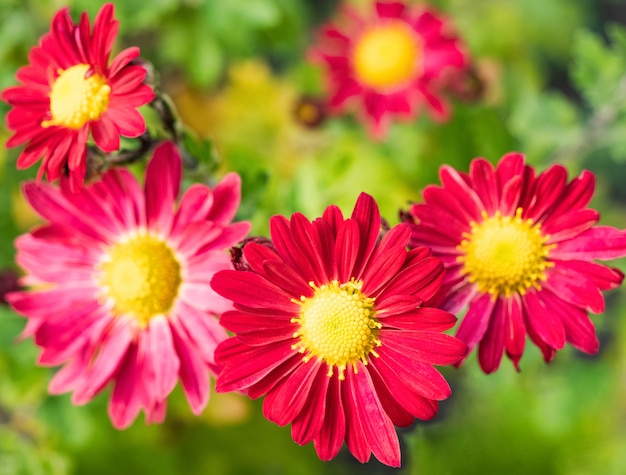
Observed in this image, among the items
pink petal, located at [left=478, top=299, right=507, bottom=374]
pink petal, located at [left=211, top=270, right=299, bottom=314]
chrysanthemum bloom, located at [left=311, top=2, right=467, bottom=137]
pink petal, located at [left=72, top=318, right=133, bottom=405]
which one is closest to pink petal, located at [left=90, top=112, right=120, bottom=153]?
pink petal, located at [left=211, top=270, right=299, bottom=314]

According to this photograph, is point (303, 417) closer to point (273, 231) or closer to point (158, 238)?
point (273, 231)

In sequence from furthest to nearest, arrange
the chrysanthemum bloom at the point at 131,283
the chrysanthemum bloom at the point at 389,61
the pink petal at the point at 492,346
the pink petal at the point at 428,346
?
1. the chrysanthemum bloom at the point at 389,61
2. the chrysanthemum bloom at the point at 131,283
3. the pink petal at the point at 492,346
4. the pink petal at the point at 428,346

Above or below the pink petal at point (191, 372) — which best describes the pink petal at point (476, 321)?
above

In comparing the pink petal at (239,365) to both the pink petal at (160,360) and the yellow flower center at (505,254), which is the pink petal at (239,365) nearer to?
the pink petal at (160,360)

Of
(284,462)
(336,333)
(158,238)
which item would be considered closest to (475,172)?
(336,333)

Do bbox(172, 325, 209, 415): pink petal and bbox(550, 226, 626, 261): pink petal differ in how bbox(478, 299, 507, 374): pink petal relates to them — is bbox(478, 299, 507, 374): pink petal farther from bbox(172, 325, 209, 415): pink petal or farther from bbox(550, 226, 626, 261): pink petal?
bbox(172, 325, 209, 415): pink petal

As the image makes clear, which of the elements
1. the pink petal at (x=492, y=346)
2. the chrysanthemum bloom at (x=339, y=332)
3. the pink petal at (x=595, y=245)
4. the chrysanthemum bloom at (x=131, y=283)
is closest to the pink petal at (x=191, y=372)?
the chrysanthemum bloom at (x=131, y=283)
